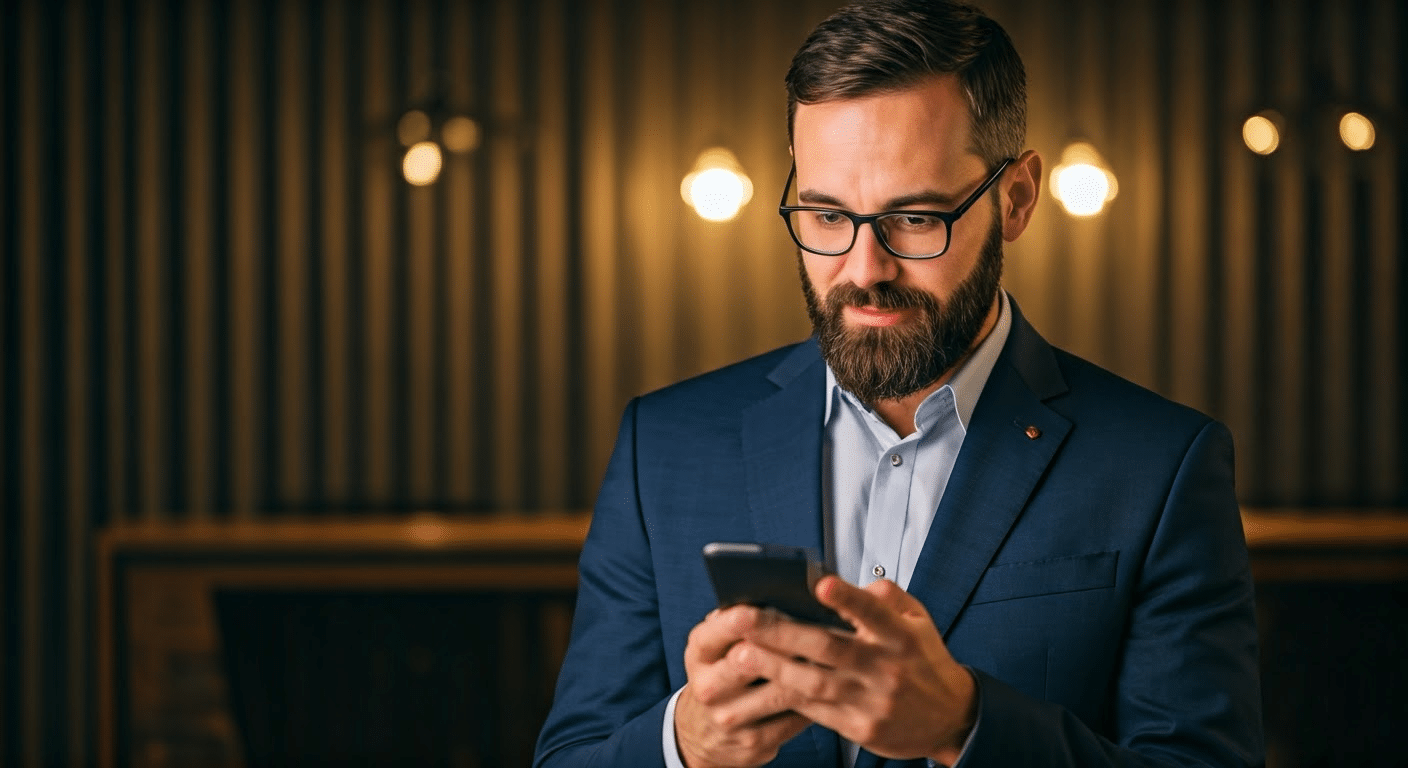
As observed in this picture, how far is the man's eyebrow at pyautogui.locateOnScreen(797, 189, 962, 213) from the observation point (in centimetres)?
134

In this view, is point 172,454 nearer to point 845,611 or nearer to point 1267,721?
point 1267,721

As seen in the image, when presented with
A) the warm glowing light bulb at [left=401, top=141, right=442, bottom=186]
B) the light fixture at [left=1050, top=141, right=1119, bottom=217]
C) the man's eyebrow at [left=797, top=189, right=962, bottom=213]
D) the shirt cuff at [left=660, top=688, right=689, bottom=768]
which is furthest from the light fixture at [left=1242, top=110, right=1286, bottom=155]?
the shirt cuff at [left=660, top=688, right=689, bottom=768]

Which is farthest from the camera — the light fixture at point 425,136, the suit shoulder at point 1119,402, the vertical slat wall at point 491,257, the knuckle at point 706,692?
the vertical slat wall at point 491,257

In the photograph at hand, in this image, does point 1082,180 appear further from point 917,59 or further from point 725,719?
point 725,719

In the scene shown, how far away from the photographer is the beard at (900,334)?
139 cm

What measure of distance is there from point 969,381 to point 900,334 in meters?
0.16

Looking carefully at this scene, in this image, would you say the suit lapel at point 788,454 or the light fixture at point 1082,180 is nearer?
the suit lapel at point 788,454

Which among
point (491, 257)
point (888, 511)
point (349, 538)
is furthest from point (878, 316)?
point (491, 257)

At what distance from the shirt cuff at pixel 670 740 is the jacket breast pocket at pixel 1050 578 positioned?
1.05 ft

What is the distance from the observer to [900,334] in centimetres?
139

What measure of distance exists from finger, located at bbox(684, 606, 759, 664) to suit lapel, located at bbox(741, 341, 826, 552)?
314 millimetres

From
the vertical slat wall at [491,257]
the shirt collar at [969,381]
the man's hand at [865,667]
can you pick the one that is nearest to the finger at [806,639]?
the man's hand at [865,667]

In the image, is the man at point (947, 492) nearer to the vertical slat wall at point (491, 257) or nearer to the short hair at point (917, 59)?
the short hair at point (917, 59)

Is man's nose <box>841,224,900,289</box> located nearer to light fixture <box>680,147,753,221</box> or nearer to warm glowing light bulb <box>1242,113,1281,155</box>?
light fixture <box>680,147,753,221</box>
